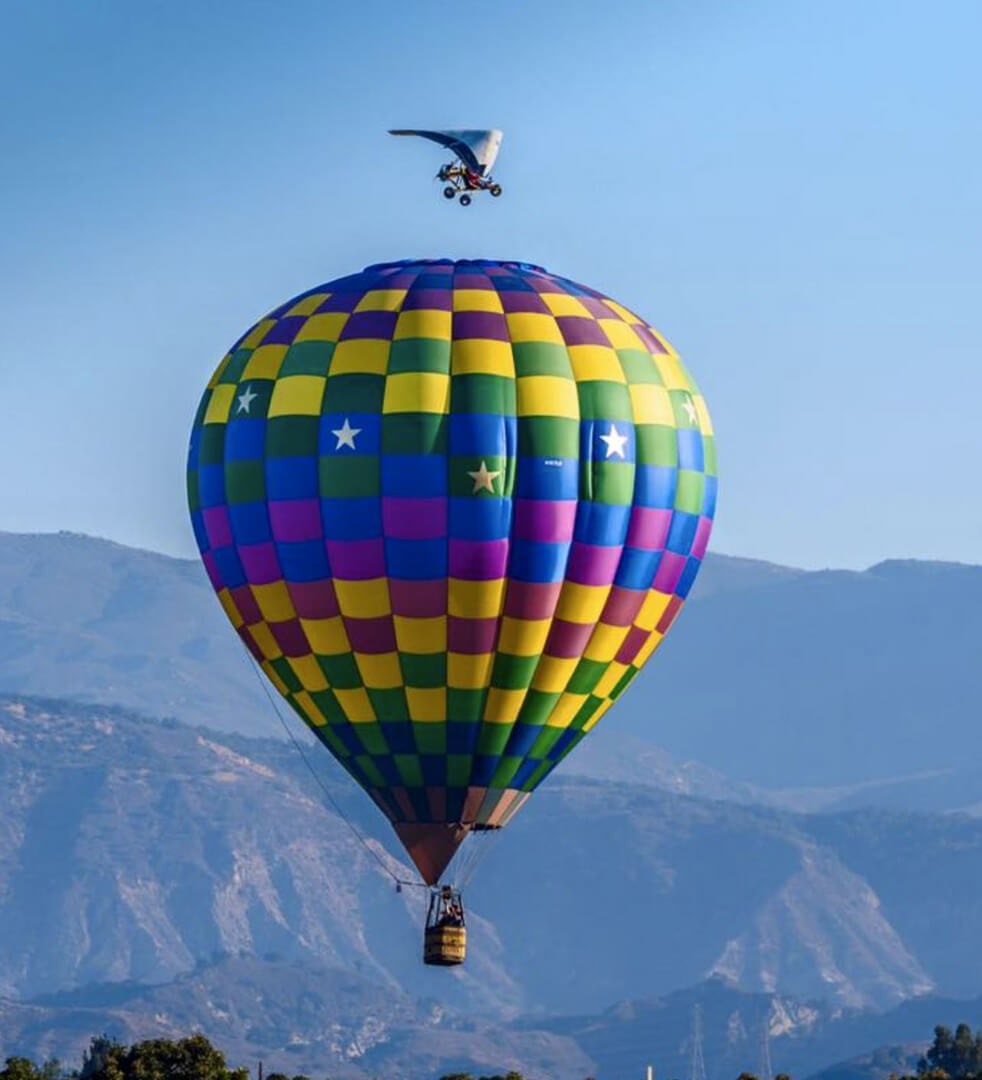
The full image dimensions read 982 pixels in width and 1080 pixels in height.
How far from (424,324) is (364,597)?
9.19 meters

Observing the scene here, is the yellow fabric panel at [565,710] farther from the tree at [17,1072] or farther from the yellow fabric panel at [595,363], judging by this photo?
the tree at [17,1072]

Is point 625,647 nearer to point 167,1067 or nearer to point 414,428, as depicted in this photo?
point 414,428

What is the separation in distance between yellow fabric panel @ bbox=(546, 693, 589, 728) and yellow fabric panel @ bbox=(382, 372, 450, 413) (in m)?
11.5

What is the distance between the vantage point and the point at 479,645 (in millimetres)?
108438

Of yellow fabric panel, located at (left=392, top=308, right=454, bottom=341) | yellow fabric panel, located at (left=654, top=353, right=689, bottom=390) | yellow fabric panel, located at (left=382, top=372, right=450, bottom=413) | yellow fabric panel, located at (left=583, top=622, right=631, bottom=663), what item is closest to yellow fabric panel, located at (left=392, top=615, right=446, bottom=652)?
yellow fabric panel, located at (left=583, top=622, right=631, bottom=663)

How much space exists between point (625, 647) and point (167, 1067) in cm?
2157

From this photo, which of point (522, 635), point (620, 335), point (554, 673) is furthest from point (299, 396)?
point (554, 673)

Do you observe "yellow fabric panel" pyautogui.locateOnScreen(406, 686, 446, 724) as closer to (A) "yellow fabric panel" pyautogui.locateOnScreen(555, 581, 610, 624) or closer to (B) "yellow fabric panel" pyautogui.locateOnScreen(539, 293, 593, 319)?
(A) "yellow fabric panel" pyautogui.locateOnScreen(555, 581, 610, 624)

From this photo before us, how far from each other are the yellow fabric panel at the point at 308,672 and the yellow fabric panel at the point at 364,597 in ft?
9.47

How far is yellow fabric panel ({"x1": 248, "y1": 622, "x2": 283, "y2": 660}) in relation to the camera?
11269 cm

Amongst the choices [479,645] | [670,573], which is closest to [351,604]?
[479,645]

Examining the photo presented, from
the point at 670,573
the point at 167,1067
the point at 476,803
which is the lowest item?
the point at 167,1067

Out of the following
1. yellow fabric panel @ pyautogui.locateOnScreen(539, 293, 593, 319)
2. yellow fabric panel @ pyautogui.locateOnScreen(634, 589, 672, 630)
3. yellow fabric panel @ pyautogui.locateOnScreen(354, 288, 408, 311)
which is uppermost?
yellow fabric panel @ pyautogui.locateOnScreen(539, 293, 593, 319)

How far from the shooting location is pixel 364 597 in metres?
109
